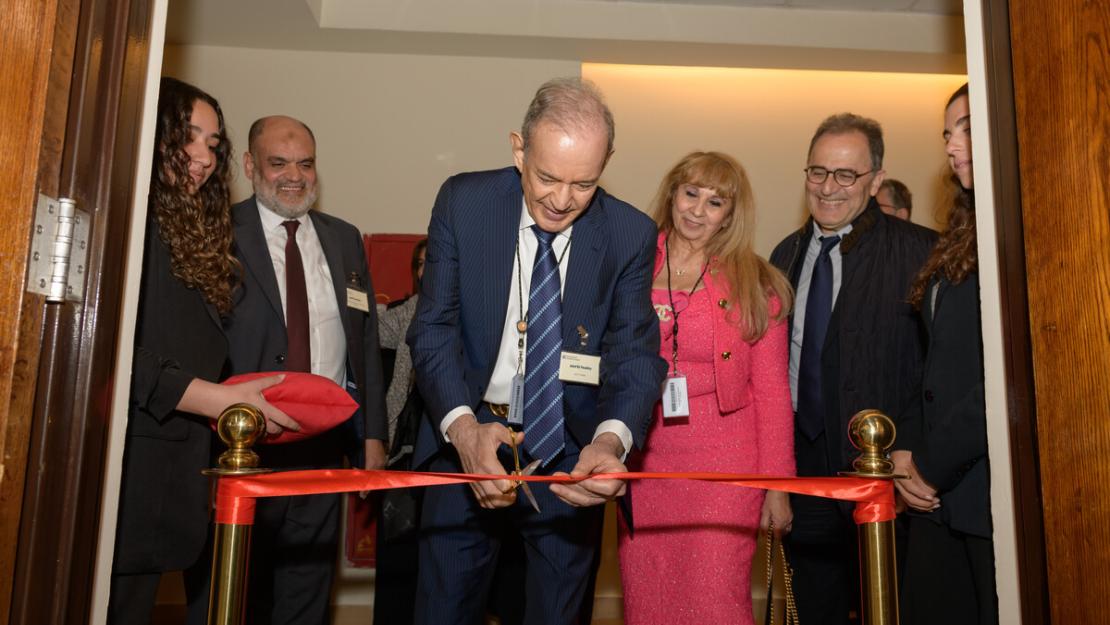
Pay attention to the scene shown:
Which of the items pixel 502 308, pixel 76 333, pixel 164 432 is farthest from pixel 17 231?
pixel 502 308

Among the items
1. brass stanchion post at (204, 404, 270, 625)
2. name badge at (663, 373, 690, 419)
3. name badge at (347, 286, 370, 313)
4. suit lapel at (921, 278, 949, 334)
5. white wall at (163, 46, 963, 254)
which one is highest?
white wall at (163, 46, 963, 254)

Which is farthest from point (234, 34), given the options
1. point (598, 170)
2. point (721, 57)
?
point (598, 170)

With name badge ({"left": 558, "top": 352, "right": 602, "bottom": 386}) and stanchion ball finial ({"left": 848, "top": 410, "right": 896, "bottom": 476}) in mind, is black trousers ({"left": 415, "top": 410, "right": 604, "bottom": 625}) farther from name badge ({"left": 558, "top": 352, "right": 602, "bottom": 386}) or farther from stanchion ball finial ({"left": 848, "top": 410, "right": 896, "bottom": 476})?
stanchion ball finial ({"left": 848, "top": 410, "right": 896, "bottom": 476})

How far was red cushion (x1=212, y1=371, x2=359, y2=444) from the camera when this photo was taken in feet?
8.42

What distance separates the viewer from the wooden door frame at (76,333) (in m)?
1.39

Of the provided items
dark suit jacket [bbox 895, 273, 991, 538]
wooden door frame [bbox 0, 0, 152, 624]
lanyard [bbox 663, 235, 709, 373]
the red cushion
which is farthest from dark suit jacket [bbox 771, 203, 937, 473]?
wooden door frame [bbox 0, 0, 152, 624]

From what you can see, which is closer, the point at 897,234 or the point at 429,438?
the point at 429,438

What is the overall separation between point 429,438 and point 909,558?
1.41 meters

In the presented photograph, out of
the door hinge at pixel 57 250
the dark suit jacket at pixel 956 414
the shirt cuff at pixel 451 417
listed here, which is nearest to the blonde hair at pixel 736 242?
the dark suit jacket at pixel 956 414

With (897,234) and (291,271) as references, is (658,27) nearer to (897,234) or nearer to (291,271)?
(897,234)

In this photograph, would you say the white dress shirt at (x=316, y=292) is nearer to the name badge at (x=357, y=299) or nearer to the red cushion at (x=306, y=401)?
the name badge at (x=357, y=299)

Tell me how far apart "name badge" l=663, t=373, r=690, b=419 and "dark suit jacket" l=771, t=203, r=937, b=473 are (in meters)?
0.63

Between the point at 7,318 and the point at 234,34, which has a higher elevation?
the point at 234,34

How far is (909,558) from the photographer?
2572 mm
